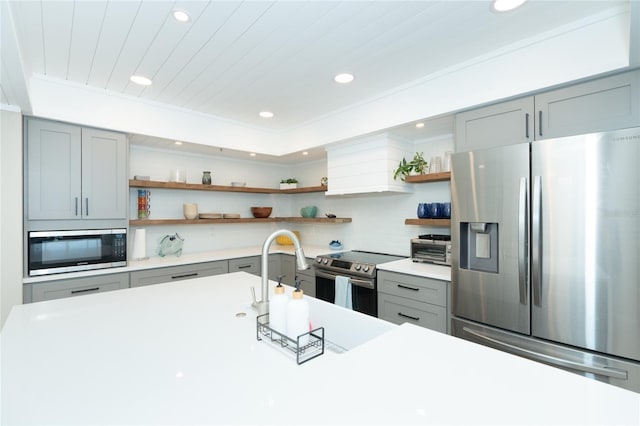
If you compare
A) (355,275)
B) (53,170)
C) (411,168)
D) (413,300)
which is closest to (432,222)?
(411,168)

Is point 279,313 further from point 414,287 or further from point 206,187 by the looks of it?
point 206,187

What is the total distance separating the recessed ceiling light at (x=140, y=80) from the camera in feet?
8.30

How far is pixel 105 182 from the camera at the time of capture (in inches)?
113

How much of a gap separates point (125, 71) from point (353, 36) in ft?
5.93

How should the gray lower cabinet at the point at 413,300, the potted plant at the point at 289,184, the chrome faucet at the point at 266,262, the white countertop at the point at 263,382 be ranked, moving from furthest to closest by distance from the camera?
the potted plant at the point at 289,184, the gray lower cabinet at the point at 413,300, the chrome faucet at the point at 266,262, the white countertop at the point at 263,382

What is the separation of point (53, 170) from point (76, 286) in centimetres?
101

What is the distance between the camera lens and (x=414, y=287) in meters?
2.61

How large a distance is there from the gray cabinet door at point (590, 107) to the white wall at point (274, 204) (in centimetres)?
116

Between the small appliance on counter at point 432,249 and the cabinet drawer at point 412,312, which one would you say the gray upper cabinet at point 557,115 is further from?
the cabinet drawer at point 412,312

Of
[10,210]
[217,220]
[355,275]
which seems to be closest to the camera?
[10,210]

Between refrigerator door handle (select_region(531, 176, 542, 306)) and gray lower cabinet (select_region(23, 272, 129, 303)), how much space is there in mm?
3315

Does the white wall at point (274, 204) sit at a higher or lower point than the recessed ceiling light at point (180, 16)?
lower

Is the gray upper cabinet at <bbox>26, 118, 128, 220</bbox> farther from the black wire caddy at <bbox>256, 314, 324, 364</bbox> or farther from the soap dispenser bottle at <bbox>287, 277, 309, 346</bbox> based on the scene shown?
the soap dispenser bottle at <bbox>287, 277, 309, 346</bbox>

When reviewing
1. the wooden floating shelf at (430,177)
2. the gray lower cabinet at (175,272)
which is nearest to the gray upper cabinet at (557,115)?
the wooden floating shelf at (430,177)
